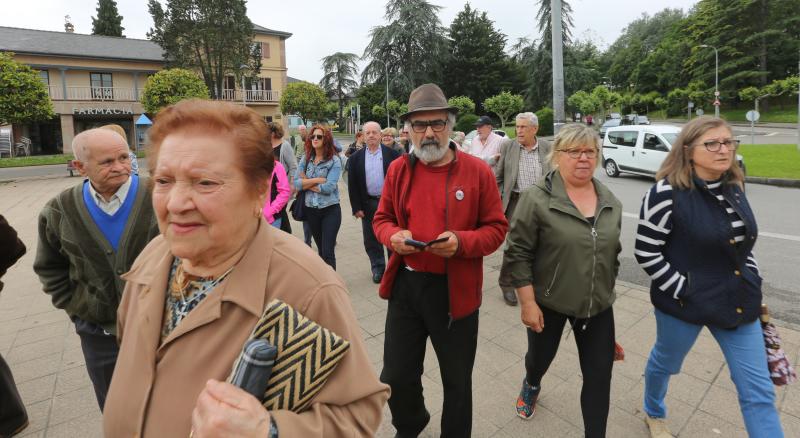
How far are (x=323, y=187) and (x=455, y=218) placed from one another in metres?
3.15

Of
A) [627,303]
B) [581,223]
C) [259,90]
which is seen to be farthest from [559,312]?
[259,90]

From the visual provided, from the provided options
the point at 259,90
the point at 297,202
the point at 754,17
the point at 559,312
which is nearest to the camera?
the point at 559,312

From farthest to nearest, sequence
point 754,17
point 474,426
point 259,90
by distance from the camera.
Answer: point 754,17
point 259,90
point 474,426

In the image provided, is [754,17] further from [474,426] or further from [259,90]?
[474,426]

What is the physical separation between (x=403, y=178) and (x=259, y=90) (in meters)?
47.0

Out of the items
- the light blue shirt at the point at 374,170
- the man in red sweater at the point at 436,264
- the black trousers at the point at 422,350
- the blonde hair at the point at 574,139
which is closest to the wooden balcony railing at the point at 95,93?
the light blue shirt at the point at 374,170

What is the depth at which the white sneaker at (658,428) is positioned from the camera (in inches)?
107

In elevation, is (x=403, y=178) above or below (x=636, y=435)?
above

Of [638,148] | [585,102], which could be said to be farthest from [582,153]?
[585,102]

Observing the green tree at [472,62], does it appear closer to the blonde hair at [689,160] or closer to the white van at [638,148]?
the white van at [638,148]

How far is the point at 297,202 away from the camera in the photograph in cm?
567

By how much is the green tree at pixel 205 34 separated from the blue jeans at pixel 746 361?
4295 cm

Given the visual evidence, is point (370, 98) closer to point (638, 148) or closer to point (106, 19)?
point (106, 19)

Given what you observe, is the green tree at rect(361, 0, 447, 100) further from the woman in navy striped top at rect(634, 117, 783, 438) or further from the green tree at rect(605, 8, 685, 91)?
the woman in navy striped top at rect(634, 117, 783, 438)
